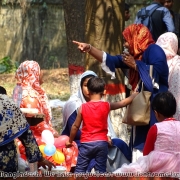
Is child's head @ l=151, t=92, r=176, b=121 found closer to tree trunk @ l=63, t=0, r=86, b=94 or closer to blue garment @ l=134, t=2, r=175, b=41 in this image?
tree trunk @ l=63, t=0, r=86, b=94

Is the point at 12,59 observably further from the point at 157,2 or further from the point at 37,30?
the point at 157,2

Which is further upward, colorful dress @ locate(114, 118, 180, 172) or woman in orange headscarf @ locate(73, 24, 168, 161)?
woman in orange headscarf @ locate(73, 24, 168, 161)

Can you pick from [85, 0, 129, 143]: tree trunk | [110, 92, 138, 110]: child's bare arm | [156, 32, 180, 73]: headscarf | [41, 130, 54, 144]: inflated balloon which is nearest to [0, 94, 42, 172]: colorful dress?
[110, 92, 138, 110]: child's bare arm

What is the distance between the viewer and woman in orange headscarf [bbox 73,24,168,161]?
5.75 metres

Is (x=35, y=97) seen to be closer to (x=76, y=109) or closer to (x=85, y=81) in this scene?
(x=76, y=109)

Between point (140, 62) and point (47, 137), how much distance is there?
128 centimetres

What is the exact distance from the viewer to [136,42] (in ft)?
19.5

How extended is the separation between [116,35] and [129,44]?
1229 millimetres

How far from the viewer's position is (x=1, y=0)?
691 inches

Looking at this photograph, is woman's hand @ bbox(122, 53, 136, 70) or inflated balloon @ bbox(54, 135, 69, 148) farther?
inflated balloon @ bbox(54, 135, 69, 148)

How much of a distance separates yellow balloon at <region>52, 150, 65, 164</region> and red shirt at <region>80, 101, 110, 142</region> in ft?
2.27

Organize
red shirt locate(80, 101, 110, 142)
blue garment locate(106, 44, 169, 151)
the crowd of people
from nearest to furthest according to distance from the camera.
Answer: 1. the crowd of people
2. red shirt locate(80, 101, 110, 142)
3. blue garment locate(106, 44, 169, 151)

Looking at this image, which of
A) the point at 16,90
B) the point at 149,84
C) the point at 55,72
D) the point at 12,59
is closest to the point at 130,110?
the point at 149,84

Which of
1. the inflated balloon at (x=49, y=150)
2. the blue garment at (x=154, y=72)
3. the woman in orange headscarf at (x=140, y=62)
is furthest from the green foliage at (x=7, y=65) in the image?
the blue garment at (x=154, y=72)
